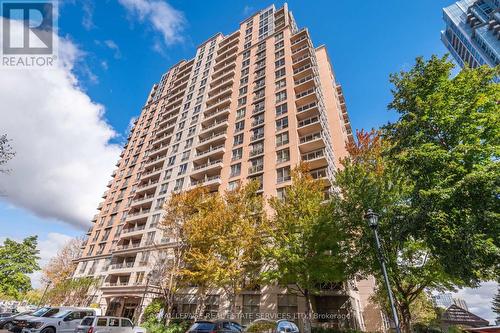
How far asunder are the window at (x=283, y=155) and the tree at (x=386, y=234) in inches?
475

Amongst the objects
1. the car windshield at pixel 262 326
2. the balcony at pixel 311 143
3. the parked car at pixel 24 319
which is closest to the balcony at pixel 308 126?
the balcony at pixel 311 143

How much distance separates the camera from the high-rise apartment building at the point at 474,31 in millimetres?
88125

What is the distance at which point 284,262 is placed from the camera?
62.3 ft

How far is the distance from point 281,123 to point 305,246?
836 inches

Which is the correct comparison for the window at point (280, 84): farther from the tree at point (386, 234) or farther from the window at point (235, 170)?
the tree at point (386, 234)

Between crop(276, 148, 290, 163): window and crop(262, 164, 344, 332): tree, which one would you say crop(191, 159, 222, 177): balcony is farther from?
crop(262, 164, 344, 332): tree

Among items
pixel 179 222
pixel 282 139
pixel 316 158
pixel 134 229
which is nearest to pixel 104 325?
pixel 179 222

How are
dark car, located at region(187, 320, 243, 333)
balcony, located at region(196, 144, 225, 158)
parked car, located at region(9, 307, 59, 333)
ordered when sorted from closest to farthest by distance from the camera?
dark car, located at region(187, 320, 243, 333) < parked car, located at region(9, 307, 59, 333) < balcony, located at region(196, 144, 225, 158)

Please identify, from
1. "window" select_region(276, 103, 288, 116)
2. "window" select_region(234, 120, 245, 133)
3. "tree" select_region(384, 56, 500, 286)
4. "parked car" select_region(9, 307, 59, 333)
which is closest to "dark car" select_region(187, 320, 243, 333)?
"parked car" select_region(9, 307, 59, 333)

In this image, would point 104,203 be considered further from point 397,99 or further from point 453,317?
point 453,317

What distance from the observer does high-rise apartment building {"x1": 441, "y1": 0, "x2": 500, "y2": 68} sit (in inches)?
3469

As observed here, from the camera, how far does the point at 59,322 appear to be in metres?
15.5

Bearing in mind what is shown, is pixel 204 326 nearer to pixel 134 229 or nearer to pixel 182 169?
pixel 134 229

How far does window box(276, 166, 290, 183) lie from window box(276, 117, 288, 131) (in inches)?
278
